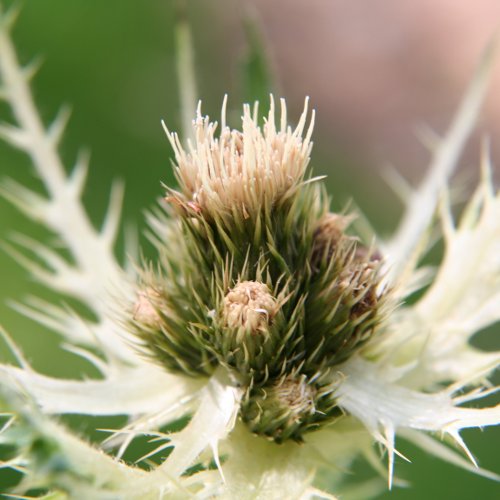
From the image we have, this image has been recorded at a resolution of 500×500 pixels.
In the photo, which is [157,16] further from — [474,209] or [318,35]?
[474,209]

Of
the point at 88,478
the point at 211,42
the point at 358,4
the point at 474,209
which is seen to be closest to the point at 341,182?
the point at 211,42

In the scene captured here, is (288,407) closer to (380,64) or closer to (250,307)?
(250,307)

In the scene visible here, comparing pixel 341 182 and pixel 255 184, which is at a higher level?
pixel 341 182

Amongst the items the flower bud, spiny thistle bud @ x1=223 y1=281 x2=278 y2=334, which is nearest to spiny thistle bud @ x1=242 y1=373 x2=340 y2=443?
the flower bud

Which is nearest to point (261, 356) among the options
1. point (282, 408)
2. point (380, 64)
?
point (282, 408)

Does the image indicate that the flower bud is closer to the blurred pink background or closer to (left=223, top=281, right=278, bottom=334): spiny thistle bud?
(left=223, top=281, right=278, bottom=334): spiny thistle bud

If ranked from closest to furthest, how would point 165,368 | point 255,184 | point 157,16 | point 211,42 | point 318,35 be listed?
point 255,184, point 165,368, point 157,16, point 211,42, point 318,35

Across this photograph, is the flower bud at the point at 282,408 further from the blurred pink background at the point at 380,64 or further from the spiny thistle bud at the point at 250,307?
the blurred pink background at the point at 380,64
